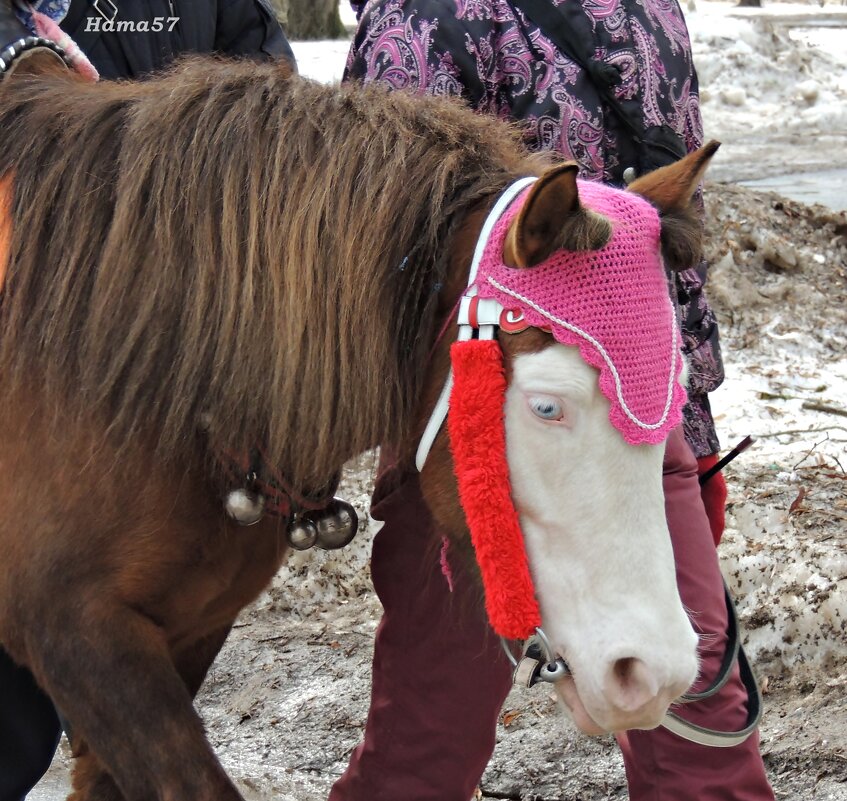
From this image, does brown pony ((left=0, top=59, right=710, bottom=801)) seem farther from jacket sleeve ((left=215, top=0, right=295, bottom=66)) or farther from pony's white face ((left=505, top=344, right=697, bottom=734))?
jacket sleeve ((left=215, top=0, right=295, bottom=66))

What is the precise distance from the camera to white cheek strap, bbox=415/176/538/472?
182 centimetres

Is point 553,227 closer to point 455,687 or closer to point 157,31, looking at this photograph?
point 455,687

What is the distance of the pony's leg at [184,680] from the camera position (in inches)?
99.3

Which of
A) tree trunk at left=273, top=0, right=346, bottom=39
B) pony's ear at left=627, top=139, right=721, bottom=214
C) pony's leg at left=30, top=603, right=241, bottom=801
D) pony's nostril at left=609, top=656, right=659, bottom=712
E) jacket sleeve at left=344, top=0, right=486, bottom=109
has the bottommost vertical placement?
tree trunk at left=273, top=0, right=346, bottom=39


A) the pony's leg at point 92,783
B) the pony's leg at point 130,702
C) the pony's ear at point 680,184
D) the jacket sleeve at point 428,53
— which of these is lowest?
the pony's leg at point 92,783

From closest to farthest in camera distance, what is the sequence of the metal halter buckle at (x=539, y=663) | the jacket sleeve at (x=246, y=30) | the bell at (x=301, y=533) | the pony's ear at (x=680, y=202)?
1. the metal halter buckle at (x=539, y=663)
2. the pony's ear at (x=680, y=202)
3. the bell at (x=301, y=533)
4. the jacket sleeve at (x=246, y=30)

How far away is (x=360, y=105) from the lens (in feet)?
6.66

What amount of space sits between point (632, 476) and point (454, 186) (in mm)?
552

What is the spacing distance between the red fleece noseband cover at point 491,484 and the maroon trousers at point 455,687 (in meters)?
0.46

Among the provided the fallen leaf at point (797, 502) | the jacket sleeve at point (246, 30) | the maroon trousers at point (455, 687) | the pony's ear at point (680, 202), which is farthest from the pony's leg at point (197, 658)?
the fallen leaf at point (797, 502)

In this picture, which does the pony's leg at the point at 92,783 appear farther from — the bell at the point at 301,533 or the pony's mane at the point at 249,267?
the pony's mane at the point at 249,267

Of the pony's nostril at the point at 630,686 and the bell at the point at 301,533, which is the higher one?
the pony's nostril at the point at 630,686

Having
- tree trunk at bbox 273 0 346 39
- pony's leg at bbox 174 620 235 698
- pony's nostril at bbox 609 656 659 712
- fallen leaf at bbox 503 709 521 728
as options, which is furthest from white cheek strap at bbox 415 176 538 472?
tree trunk at bbox 273 0 346 39

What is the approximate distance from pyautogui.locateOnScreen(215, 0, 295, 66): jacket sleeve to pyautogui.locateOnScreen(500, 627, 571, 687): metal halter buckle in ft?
5.30
